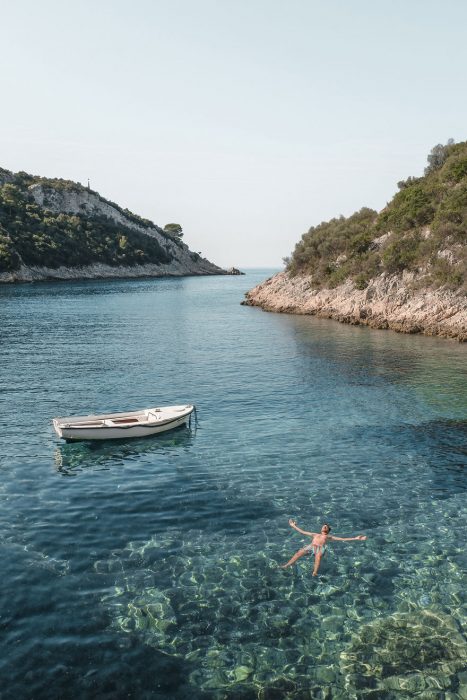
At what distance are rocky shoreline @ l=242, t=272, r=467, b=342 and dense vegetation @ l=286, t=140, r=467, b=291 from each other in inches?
63.1

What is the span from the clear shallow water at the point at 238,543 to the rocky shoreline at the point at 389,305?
20830 millimetres

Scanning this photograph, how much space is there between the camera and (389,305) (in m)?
69.5

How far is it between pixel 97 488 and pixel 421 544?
542 inches

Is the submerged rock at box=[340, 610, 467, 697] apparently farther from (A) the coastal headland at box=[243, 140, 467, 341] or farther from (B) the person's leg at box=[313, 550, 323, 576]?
(A) the coastal headland at box=[243, 140, 467, 341]

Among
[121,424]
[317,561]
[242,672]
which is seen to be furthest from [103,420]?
[242,672]

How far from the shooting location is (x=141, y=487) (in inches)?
890

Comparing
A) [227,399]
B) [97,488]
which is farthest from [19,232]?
[97,488]

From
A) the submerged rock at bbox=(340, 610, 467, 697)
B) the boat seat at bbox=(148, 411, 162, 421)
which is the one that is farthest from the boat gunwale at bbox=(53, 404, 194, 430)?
the submerged rock at bbox=(340, 610, 467, 697)

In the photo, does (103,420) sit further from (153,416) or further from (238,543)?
(238,543)

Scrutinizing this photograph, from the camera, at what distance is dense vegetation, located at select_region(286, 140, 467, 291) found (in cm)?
6669

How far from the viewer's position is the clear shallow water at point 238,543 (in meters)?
12.5

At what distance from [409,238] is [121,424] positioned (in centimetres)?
5870

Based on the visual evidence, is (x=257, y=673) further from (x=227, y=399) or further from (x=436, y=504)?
(x=227, y=399)

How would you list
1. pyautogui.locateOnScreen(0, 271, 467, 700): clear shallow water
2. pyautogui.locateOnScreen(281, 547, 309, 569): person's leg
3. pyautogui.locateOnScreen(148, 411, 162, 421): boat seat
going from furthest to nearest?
pyautogui.locateOnScreen(148, 411, 162, 421): boat seat < pyautogui.locateOnScreen(281, 547, 309, 569): person's leg < pyautogui.locateOnScreen(0, 271, 467, 700): clear shallow water
